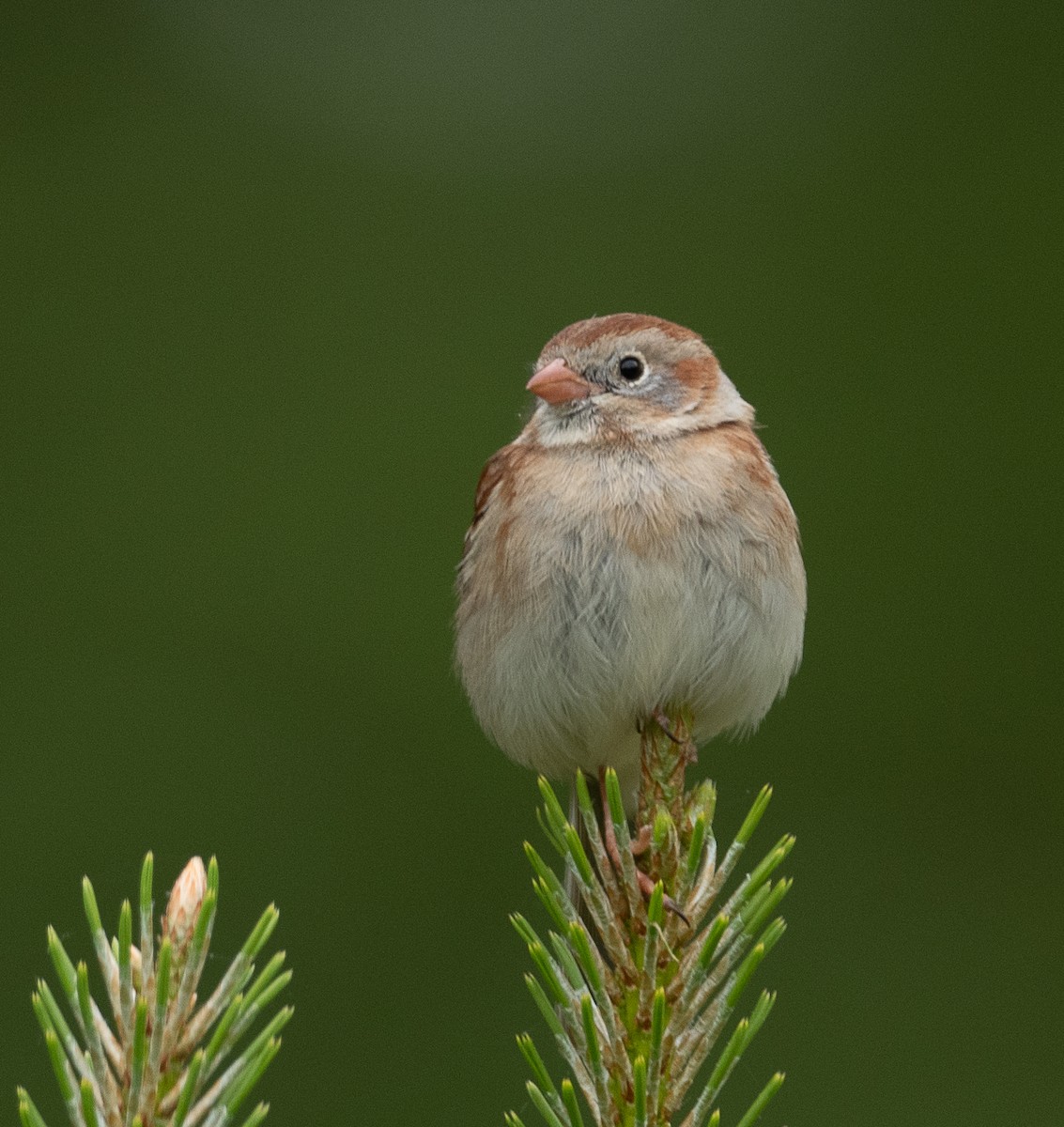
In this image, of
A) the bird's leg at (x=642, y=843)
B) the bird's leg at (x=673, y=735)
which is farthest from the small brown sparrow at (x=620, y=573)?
the bird's leg at (x=642, y=843)

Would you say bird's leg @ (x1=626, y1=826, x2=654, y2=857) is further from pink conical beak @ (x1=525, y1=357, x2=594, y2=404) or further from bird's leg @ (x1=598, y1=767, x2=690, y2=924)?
pink conical beak @ (x1=525, y1=357, x2=594, y2=404)

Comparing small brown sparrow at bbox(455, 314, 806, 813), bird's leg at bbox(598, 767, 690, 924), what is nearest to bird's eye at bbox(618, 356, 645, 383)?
small brown sparrow at bbox(455, 314, 806, 813)

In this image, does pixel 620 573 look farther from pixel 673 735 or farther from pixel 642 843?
pixel 642 843

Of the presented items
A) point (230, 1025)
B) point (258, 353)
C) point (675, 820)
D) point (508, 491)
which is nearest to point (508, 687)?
point (508, 491)

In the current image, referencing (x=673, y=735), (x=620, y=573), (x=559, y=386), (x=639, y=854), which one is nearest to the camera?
(x=639, y=854)

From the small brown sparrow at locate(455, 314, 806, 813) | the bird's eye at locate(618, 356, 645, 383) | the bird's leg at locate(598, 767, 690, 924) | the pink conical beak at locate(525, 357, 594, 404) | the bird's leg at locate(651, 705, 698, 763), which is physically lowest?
the bird's leg at locate(598, 767, 690, 924)

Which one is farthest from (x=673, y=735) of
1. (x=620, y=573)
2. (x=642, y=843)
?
(x=642, y=843)

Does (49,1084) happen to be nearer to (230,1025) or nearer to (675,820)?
(675,820)
